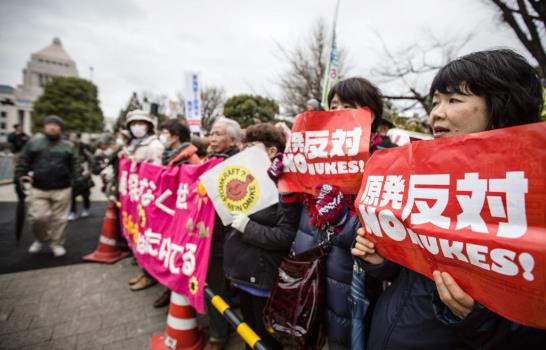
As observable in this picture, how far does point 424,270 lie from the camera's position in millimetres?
945

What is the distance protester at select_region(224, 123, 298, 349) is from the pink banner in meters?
0.46

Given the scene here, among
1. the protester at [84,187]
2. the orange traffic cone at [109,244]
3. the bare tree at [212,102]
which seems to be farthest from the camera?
the bare tree at [212,102]

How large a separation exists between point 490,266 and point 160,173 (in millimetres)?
3099

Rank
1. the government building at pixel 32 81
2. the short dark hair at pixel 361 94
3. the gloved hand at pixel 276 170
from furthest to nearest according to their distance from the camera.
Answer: the government building at pixel 32 81 → the gloved hand at pixel 276 170 → the short dark hair at pixel 361 94

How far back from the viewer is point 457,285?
0.83m

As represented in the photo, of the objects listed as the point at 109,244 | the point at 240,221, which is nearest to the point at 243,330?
the point at 240,221

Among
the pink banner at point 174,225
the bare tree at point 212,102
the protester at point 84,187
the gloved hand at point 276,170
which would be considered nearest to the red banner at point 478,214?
the gloved hand at point 276,170

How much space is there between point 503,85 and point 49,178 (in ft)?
19.2

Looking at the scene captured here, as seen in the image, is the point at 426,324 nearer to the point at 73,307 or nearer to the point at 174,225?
the point at 174,225

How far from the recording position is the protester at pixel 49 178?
14.7 ft

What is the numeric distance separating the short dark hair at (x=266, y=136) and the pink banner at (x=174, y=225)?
0.61 metres

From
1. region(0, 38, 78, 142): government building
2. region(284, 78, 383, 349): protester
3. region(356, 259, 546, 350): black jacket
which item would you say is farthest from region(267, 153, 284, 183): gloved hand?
region(0, 38, 78, 142): government building

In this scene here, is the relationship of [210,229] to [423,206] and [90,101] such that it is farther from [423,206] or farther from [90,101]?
[90,101]

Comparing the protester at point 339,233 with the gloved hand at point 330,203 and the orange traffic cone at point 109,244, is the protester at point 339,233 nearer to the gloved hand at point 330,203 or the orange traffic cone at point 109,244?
the gloved hand at point 330,203
